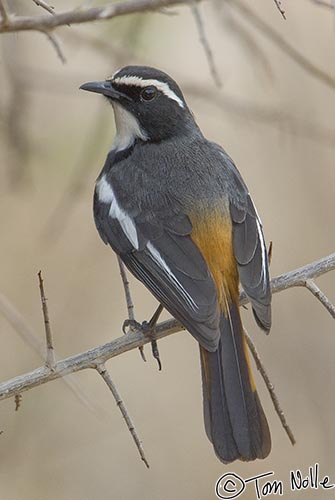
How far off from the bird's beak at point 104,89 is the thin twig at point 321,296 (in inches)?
51.9

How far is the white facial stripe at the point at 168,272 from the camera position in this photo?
396 cm

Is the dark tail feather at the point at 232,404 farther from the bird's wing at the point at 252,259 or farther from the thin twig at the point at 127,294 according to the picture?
the thin twig at the point at 127,294

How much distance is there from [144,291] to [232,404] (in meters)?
3.14

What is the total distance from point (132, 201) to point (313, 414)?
2357 millimetres

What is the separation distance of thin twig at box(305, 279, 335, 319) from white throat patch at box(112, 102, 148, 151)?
123 centimetres

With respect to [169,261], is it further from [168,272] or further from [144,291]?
[144,291]

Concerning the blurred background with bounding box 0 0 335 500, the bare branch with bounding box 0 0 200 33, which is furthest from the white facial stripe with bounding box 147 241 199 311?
the bare branch with bounding box 0 0 200 33

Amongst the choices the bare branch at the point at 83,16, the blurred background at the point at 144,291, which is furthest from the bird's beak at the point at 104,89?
the bare branch at the point at 83,16

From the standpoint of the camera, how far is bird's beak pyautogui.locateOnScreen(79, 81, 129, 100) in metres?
4.50

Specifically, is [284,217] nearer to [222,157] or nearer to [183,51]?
[183,51]

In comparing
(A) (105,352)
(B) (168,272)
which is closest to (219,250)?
(B) (168,272)

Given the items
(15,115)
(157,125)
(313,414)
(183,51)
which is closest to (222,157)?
(157,125)

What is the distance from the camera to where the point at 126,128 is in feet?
15.6

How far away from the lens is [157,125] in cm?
478
